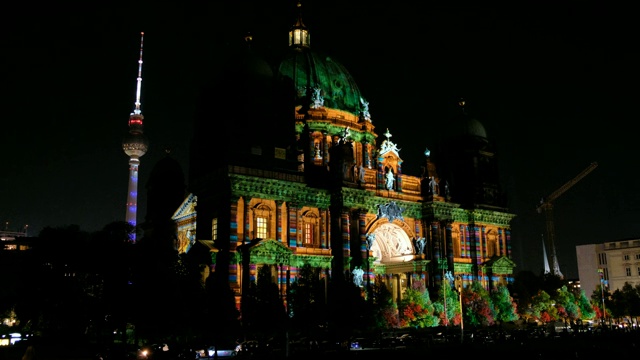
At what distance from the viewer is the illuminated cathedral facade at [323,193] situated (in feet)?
228

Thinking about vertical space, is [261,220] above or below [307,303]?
above

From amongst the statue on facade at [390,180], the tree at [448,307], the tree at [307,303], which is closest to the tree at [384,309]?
the tree at [448,307]

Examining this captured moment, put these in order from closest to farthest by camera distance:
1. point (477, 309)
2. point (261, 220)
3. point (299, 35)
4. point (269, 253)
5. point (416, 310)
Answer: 1. point (269, 253)
2. point (261, 220)
3. point (416, 310)
4. point (477, 309)
5. point (299, 35)

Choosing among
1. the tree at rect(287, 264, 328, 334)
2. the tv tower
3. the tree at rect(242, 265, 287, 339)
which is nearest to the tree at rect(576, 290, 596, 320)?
the tree at rect(287, 264, 328, 334)

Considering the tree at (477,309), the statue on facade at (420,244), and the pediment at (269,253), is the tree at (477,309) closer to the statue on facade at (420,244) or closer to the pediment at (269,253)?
the statue on facade at (420,244)

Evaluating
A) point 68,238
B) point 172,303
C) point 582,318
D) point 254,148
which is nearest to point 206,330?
point 172,303

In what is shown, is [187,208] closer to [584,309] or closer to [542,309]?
[542,309]

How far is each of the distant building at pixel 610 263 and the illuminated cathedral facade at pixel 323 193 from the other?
5502 centimetres

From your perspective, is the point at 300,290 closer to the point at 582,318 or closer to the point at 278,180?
the point at 278,180

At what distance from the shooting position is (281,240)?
71750mm

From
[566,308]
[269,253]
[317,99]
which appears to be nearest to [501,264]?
[566,308]

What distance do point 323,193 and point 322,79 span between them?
26929 millimetres

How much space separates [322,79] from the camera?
9838 cm

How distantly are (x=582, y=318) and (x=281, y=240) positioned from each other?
4711cm
